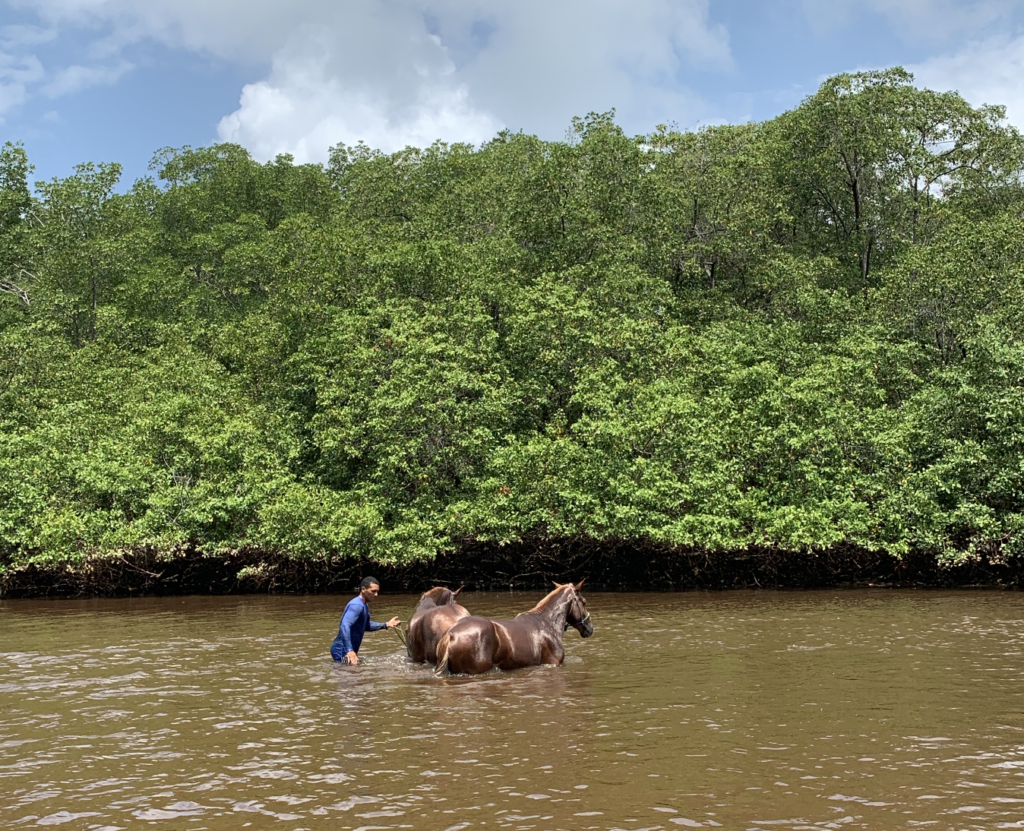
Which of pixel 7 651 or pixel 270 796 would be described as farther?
pixel 7 651

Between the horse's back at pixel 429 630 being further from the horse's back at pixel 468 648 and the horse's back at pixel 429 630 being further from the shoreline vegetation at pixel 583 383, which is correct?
the shoreline vegetation at pixel 583 383

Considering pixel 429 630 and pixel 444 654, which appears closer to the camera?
pixel 444 654

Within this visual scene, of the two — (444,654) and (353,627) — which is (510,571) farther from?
(444,654)

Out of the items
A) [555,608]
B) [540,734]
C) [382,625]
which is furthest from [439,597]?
[540,734]

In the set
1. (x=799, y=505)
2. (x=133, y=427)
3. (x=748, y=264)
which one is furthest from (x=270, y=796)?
(x=748, y=264)

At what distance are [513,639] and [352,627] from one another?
2675 mm

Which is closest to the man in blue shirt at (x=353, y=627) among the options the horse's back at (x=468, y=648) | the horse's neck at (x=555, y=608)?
the horse's back at (x=468, y=648)

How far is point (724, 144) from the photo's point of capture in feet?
167

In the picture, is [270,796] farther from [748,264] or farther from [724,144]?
[724,144]

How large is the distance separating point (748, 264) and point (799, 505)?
20.7 meters

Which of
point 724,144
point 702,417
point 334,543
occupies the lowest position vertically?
point 334,543

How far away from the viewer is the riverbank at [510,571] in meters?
28.7

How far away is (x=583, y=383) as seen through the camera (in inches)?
1272

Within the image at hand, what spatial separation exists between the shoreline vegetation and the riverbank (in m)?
0.11
